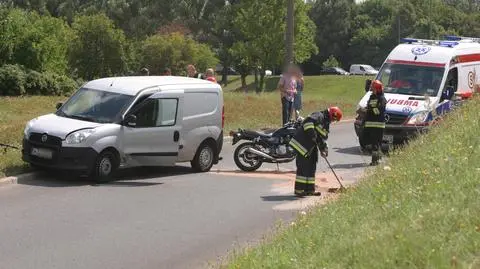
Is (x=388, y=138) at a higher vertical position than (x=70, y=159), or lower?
lower

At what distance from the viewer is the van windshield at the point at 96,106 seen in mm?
13055

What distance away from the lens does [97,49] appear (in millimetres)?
41094

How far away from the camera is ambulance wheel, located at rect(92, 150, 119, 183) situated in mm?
12367

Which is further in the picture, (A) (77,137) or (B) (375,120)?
(B) (375,120)

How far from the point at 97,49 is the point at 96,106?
28.6m

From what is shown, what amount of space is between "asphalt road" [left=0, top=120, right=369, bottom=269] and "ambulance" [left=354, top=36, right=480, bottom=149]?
248 cm

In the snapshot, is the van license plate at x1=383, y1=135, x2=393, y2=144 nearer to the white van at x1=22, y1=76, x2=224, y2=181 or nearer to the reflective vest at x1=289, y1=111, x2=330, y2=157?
the white van at x1=22, y1=76, x2=224, y2=181

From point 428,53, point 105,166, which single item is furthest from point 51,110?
point 428,53

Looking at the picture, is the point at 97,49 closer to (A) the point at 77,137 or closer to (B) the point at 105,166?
(B) the point at 105,166

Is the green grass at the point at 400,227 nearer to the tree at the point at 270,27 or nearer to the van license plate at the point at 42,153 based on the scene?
the van license plate at the point at 42,153

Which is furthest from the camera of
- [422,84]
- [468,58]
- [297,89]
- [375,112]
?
[297,89]

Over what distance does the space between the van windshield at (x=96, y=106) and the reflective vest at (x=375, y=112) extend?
4949mm

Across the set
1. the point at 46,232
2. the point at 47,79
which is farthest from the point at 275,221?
the point at 47,79

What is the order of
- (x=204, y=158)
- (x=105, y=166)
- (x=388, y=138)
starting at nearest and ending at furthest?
1. (x=105, y=166)
2. (x=204, y=158)
3. (x=388, y=138)
